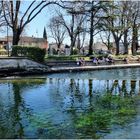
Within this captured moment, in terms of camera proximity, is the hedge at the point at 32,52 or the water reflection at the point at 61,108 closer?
the water reflection at the point at 61,108

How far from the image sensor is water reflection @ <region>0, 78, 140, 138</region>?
43.0ft

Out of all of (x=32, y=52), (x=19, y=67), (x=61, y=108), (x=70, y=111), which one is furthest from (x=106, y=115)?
(x=32, y=52)

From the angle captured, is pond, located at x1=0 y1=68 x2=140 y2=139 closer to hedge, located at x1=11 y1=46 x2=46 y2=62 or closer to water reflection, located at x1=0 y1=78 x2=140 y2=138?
water reflection, located at x1=0 y1=78 x2=140 y2=138

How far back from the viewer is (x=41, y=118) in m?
15.1

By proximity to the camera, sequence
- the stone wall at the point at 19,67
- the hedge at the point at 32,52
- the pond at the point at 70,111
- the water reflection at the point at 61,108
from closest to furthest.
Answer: the pond at the point at 70,111, the water reflection at the point at 61,108, the stone wall at the point at 19,67, the hedge at the point at 32,52

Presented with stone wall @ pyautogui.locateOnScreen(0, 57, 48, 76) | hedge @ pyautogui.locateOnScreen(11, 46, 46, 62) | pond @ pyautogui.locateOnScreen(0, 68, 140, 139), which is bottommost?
pond @ pyautogui.locateOnScreen(0, 68, 140, 139)

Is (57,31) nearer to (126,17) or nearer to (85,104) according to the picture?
(126,17)

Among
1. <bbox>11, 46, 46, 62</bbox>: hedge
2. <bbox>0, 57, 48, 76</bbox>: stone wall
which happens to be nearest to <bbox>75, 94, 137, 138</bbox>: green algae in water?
<bbox>0, 57, 48, 76</bbox>: stone wall

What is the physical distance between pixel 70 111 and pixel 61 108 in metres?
0.90

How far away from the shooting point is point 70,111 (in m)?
16.6

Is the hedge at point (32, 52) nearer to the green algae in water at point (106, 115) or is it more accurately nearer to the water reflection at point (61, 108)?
the water reflection at point (61, 108)

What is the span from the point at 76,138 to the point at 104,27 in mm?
54934

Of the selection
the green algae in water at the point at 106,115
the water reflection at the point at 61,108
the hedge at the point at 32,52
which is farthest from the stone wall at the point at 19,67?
the green algae in water at the point at 106,115

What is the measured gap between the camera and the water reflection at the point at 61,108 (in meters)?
13.1
